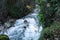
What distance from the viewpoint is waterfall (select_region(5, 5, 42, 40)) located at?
8741 mm

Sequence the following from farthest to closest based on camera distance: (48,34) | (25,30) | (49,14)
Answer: (25,30) → (49,14) → (48,34)

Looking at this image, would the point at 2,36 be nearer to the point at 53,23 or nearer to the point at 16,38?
the point at 16,38

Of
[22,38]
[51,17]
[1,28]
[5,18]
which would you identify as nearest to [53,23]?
[51,17]

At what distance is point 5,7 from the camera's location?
12.1 m

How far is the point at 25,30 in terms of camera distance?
30.7 feet

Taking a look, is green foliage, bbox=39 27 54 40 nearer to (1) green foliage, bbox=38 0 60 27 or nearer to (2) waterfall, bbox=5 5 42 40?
(1) green foliage, bbox=38 0 60 27

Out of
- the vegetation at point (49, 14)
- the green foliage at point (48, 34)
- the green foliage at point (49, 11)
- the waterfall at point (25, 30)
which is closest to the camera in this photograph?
the green foliage at point (48, 34)

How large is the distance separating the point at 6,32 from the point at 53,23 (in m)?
4.39

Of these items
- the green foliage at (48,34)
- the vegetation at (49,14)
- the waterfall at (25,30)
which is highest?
the waterfall at (25,30)

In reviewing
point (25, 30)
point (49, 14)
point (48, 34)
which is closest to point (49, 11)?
point (49, 14)

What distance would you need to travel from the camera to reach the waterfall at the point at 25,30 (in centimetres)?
874

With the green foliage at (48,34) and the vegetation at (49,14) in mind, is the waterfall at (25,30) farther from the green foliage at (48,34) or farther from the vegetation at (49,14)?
the green foliage at (48,34)

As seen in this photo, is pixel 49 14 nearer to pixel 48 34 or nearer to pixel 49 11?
pixel 49 11

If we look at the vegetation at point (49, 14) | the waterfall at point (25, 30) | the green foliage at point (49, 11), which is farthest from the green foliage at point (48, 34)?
the waterfall at point (25, 30)
